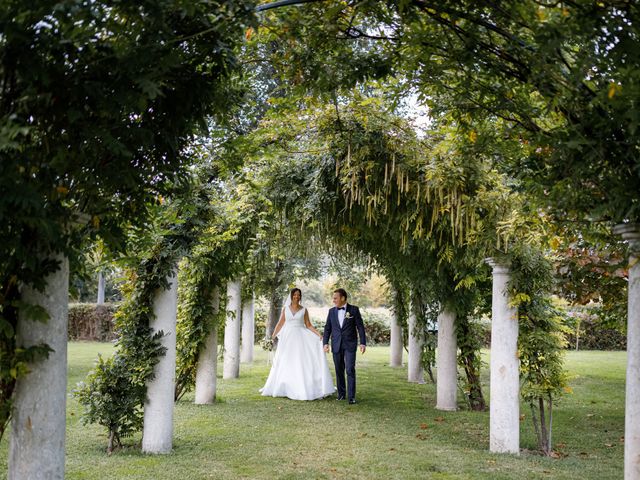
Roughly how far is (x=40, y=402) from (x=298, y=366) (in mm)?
8381

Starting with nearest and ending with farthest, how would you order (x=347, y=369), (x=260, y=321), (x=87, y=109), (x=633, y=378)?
(x=87, y=109) → (x=633, y=378) → (x=347, y=369) → (x=260, y=321)

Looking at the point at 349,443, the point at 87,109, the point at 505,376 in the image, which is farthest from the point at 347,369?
the point at 87,109

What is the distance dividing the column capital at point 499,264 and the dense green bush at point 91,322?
24.8 m

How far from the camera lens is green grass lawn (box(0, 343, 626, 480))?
6.11 m

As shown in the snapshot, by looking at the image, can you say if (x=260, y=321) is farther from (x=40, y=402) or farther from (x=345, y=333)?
(x=40, y=402)

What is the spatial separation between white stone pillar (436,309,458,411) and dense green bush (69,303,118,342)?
22.0 m

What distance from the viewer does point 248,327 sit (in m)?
17.9

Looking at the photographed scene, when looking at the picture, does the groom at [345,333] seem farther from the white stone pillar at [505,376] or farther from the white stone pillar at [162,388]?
the white stone pillar at [162,388]

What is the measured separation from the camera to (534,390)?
690 centimetres

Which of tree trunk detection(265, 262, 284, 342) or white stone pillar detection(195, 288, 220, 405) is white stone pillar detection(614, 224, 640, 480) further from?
tree trunk detection(265, 262, 284, 342)

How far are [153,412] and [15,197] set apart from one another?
4577 mm

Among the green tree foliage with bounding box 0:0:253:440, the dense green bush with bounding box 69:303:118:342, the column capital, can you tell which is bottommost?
the dense green bush with bounding box 69:303:118:342

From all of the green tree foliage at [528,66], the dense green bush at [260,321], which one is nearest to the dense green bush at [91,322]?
the dense green bush at [260,321]


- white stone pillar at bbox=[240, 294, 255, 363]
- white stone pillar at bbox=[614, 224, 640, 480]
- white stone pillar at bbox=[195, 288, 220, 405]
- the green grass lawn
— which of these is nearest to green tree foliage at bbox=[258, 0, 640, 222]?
white stone pillar at bbox=[614, 224, 640, 480]
